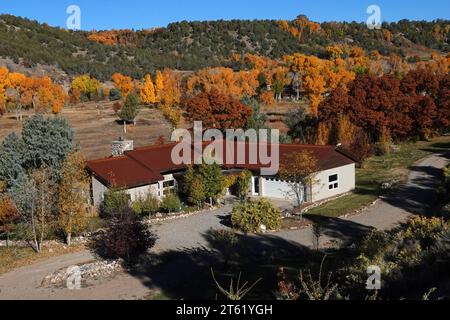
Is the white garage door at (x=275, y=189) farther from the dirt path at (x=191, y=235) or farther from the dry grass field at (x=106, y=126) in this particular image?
the dry grass field at (x=106, y=126)

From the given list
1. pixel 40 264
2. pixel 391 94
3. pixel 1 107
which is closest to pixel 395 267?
pixel 40 264

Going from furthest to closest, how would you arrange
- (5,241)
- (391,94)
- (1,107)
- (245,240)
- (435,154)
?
(1,107)
(391,94)
(435,154)
(5,241)
(245,240)

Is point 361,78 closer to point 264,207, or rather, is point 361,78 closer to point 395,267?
point 264,207

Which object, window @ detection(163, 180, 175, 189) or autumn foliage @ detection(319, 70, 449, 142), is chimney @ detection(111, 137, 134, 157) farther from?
autumn foliage @ detection(319, 70, 449, 142)

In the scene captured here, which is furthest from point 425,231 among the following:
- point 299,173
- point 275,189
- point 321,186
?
point 275,189

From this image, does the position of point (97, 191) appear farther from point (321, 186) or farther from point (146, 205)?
point (321, 186)

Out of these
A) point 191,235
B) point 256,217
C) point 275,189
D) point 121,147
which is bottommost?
point 191,235

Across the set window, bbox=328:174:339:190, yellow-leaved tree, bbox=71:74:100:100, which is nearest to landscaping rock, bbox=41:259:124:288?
window, bbox=328:174:339:190
